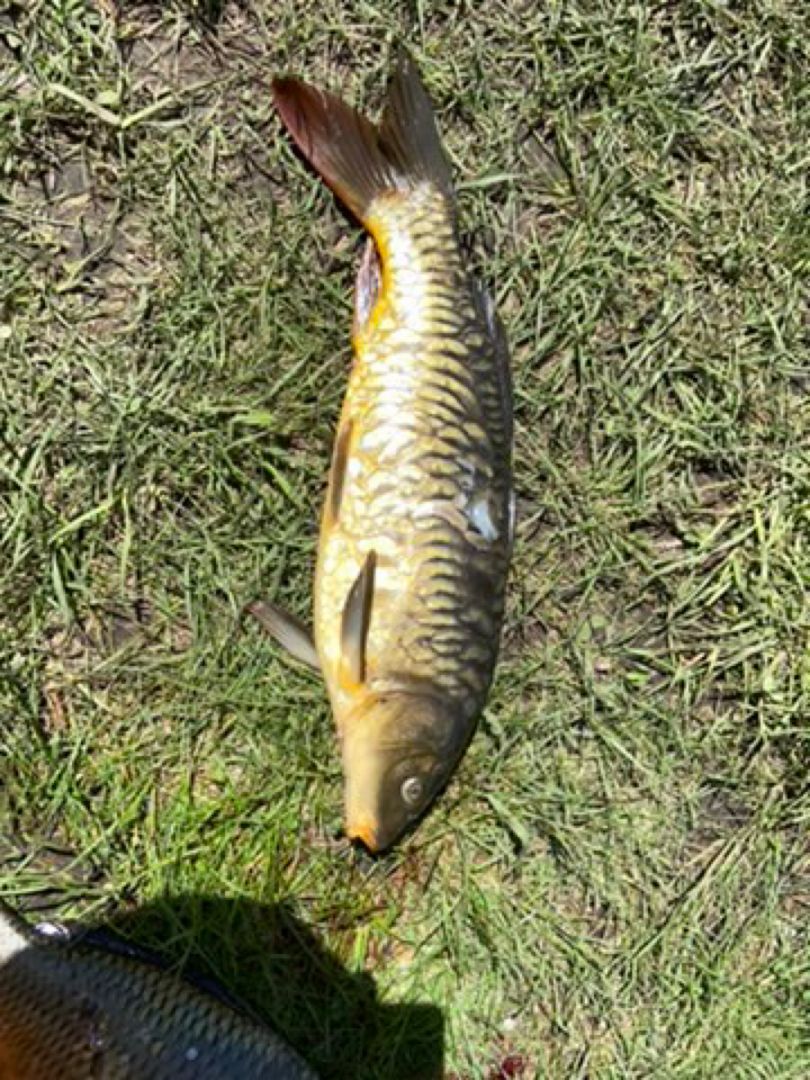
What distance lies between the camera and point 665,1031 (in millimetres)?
3051

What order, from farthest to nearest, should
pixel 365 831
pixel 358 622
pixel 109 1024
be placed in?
pixel 365 831 < pixel 358 622 < pixel 109 1024

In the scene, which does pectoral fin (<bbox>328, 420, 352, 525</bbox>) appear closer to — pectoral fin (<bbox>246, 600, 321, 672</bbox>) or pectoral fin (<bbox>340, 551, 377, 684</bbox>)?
pectoral fin (<bbox>340, 551, 377, 684</bbox>)

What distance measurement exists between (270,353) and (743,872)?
5.34 ft

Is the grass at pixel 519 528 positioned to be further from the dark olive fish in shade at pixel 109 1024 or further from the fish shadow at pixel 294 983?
the dark olive fish in shade at pixel 109 1024

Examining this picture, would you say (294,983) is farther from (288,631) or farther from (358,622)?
(358,622)


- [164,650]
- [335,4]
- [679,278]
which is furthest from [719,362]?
[164,650]

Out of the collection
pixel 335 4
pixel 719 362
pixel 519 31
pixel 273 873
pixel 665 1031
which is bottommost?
pixel 665 1031

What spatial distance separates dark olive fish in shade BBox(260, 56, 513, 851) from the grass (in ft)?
0.57

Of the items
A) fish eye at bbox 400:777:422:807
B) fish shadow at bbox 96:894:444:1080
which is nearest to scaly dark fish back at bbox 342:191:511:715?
fish eye at bbox 400:777:422:807

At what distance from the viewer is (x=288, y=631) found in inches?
110

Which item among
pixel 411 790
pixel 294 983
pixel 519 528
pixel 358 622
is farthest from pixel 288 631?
pixel 294 983

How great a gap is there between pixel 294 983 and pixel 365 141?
181 cm

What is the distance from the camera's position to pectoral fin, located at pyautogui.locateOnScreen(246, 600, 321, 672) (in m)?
2.77

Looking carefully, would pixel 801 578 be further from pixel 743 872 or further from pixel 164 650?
pixel 164 650
